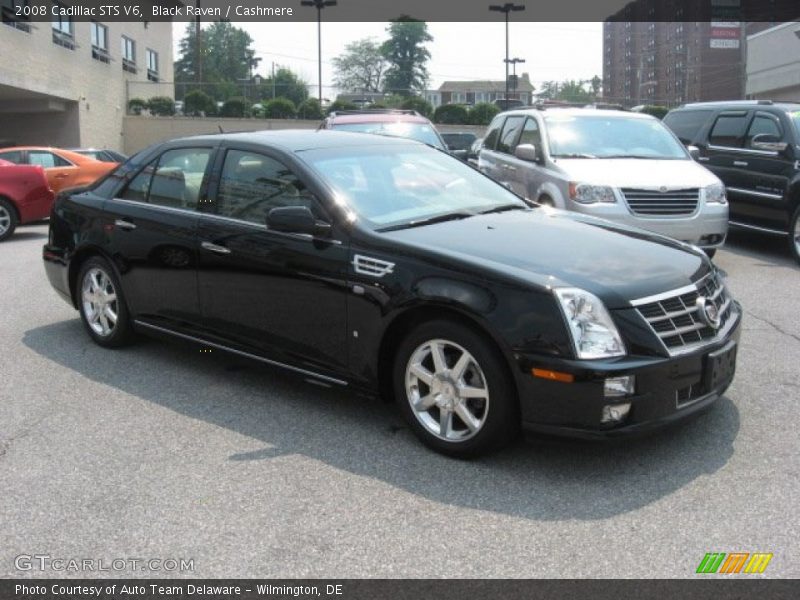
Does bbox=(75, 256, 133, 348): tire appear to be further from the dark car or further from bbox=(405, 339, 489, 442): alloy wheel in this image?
bbox=(405, 339, 489, 442): alloy wheel

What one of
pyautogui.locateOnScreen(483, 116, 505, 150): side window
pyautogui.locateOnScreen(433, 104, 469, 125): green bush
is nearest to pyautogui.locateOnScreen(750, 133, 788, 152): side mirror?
pyautogui.locateOnScreen(483, 116, 505, 150): side window

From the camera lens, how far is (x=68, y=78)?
32719 millimetres

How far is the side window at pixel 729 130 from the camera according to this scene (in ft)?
35.1

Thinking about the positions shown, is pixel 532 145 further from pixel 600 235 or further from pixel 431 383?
pixel 431 383

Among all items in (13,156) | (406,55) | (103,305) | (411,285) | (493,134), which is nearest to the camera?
(411,285)

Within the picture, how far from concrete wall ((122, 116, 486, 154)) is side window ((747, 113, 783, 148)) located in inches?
1203

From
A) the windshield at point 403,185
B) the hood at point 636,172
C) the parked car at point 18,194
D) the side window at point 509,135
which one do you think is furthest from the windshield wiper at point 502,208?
the parked car at point 18,194

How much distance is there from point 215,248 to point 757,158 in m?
7.67

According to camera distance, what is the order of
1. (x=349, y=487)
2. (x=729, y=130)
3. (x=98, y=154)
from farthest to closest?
(x=98, y=154) < (x=729, y=130) < (x=349, y=487)

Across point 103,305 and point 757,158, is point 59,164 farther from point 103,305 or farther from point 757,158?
point 757,158

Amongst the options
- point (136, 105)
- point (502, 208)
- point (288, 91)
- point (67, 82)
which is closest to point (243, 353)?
point (502, 208)

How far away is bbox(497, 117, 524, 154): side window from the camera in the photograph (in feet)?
34.6

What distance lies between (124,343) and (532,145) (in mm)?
5483

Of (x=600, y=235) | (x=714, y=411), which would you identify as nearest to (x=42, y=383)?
(x=600, y=235)
